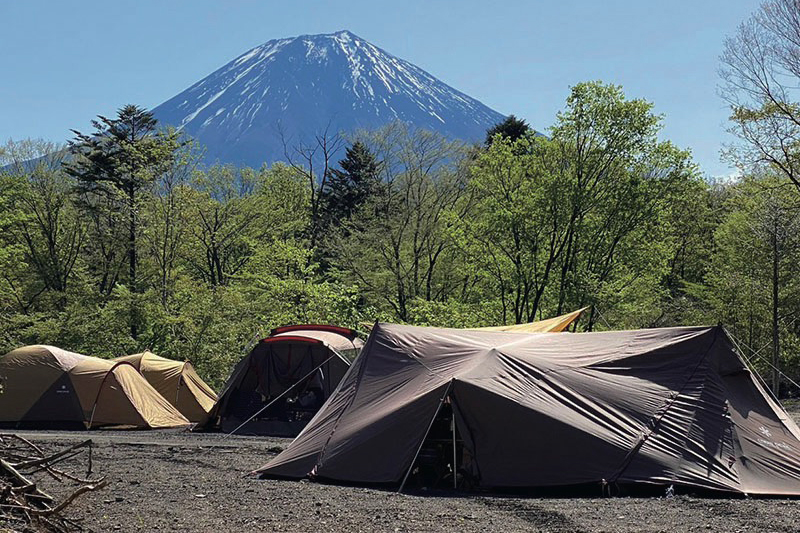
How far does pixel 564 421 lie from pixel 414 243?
1018 inches

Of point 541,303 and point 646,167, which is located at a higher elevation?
point 646,167

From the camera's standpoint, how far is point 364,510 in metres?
8.25

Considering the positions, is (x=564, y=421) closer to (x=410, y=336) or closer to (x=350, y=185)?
(x=410, y=336)

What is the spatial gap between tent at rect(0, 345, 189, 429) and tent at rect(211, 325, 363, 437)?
3275mm

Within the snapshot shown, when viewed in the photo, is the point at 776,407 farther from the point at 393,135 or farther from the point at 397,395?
the point at 393,135

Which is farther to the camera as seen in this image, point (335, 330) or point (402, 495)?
point (335, 330)

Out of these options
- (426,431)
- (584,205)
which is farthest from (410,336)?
(584,205)

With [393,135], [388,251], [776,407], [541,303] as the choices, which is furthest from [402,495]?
[393,135]

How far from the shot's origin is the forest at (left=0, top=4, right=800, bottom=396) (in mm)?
29609

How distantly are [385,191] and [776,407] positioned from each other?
29.4 meters

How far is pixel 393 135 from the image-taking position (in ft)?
123

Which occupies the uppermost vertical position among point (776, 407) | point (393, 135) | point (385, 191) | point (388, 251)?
point (393, 135)

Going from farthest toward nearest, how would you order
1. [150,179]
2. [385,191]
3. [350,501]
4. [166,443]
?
[385,191]
[150,179]
[166,443]
[350,501]

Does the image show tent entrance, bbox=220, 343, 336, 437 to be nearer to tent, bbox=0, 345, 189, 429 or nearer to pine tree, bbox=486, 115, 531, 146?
tent, bbox=0, 345, 189, 429
